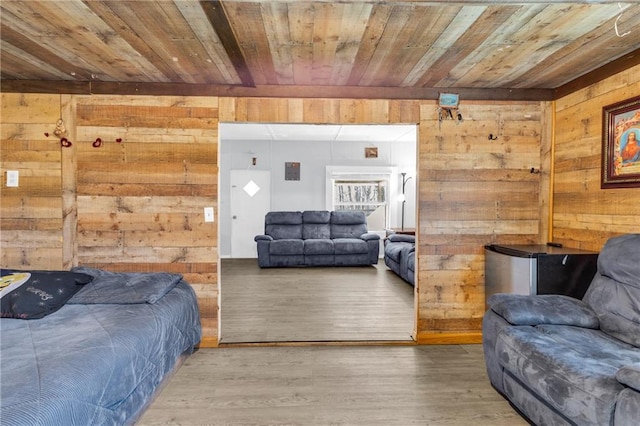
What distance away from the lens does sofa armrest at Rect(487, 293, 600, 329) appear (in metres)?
2.17

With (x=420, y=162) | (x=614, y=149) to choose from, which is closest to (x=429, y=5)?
(x=420, y=162)

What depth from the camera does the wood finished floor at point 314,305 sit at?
10.7 ft

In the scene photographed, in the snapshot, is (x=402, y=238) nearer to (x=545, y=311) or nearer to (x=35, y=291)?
(x=545, y=311)

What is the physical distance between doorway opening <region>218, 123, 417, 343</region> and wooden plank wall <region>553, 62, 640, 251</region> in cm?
196

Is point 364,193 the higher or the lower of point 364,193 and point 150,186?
the higher

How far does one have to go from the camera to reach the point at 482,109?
122 inches

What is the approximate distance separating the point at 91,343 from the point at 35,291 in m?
0.86

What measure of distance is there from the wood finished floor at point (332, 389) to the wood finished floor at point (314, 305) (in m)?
0.28

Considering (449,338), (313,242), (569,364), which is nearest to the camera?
(569,364)

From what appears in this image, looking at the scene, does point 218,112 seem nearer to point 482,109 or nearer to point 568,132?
point 482,109

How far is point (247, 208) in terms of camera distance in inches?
Result: 301

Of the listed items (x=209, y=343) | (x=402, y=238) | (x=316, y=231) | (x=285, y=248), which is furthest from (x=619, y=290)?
(x=316, y=231)

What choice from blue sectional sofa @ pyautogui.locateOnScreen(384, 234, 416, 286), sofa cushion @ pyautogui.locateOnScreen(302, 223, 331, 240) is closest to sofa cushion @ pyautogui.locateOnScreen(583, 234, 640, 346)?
blue sectional sofa @ pyautogui.locateOnScreen(384, 234, 416, 286)

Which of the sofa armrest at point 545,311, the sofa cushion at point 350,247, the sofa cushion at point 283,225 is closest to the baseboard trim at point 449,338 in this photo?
the sofa armrest at point 545,311
